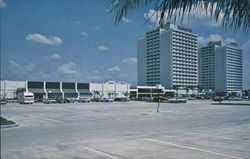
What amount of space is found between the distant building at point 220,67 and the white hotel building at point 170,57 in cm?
1845

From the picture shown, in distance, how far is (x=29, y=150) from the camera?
8.41 meters

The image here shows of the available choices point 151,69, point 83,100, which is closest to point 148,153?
point 83,100

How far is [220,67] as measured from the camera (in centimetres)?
16388

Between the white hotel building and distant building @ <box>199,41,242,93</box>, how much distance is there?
60.5 ft

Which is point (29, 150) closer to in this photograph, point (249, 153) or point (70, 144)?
point (70, 144)

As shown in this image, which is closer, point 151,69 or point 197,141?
point 197,141

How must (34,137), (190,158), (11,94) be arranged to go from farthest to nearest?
(11,94) < (34,137) < (190,158)

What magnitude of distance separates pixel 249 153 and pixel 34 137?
8.44 m

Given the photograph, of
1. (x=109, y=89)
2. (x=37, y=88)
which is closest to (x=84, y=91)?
(x=109, y=89)

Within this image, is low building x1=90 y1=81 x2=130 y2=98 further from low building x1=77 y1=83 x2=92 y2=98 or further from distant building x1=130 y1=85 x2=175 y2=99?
distant building x1=130 y1=85 x2=175 y2=99

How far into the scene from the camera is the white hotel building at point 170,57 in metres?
145

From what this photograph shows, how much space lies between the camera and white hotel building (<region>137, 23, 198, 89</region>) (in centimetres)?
14475

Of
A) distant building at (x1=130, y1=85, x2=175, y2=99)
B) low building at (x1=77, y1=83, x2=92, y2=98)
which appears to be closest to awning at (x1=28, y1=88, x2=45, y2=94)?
low building at (x1=77, y1=83, x2=92, y2=98)

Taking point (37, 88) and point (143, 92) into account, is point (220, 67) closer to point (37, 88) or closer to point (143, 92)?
point (143, 92)
